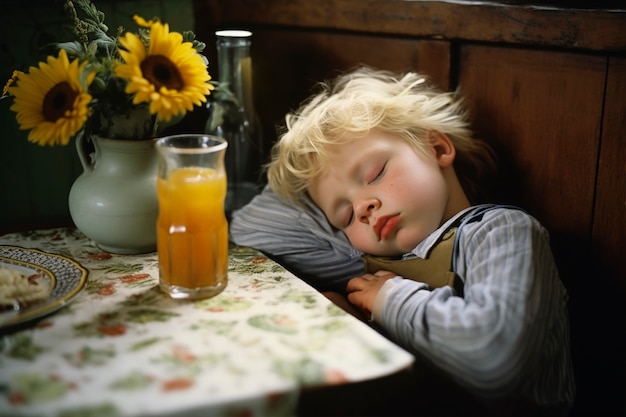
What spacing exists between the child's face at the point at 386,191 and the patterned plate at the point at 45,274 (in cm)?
53

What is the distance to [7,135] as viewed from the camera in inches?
65.4

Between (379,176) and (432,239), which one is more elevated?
(379,176)

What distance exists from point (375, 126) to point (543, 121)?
0.34 m

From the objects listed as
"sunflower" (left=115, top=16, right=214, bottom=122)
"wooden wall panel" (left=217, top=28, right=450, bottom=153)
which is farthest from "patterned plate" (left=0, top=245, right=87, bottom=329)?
"wooden wall panel" (left=217, top=28, right=450, bottom=153)

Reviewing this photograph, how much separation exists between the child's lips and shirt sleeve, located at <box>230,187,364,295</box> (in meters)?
0.16

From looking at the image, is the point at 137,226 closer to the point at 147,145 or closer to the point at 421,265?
the point at 147,145

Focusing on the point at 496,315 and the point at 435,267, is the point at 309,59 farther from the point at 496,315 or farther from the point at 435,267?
the point at 496,315

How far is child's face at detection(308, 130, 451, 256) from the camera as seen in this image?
52.9 inches

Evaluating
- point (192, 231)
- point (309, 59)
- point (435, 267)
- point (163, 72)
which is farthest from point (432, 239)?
point (309, 59)

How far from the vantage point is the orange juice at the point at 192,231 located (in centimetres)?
112

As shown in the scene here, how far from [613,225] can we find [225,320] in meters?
0.77

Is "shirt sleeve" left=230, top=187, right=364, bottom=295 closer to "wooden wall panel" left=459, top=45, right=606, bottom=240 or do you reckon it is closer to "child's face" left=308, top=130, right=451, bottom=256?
"child's face" left=308, top=130, right=451, bottom=256

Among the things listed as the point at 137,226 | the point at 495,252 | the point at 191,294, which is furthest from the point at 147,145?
the point at 495,252

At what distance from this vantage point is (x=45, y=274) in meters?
1.21
